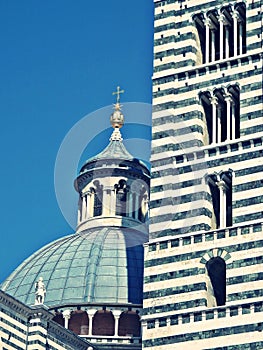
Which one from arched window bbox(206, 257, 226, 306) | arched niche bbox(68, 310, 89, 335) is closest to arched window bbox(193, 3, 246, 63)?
arched window bbox(206, 257, 226, 306)

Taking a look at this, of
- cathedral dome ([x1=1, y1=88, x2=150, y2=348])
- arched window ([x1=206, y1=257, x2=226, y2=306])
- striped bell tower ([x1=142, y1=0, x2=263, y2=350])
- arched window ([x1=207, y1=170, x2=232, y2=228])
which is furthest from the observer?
cathedral dome ([x1=1, y1=88, x2=150, y2=348])

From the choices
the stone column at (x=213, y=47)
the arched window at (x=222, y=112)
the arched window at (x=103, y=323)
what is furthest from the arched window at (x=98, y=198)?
the arched window at (x=222, y=112)

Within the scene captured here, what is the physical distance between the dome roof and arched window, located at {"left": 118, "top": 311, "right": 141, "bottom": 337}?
21.1 inches

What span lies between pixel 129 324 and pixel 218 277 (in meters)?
9.89

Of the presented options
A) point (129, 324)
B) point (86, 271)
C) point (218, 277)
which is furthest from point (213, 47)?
point (86, 271)

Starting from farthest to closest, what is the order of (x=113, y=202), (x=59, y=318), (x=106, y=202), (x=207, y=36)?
(x=106, y=202) → (x=113, y=202) → (x=59, y=318) → (x=207, y=36)

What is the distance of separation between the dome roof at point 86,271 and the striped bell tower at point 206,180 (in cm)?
934

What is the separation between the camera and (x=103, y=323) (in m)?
53.5

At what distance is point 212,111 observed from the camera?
46.0m

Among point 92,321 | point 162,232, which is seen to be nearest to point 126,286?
point 92,321

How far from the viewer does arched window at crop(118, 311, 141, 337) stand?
53.2m

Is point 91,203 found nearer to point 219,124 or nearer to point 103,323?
point 103,323

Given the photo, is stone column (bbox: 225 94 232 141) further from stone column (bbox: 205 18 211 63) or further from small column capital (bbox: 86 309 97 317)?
small column capital (bbox: 86 309 97 317)

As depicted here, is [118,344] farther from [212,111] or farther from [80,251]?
[212,111]
